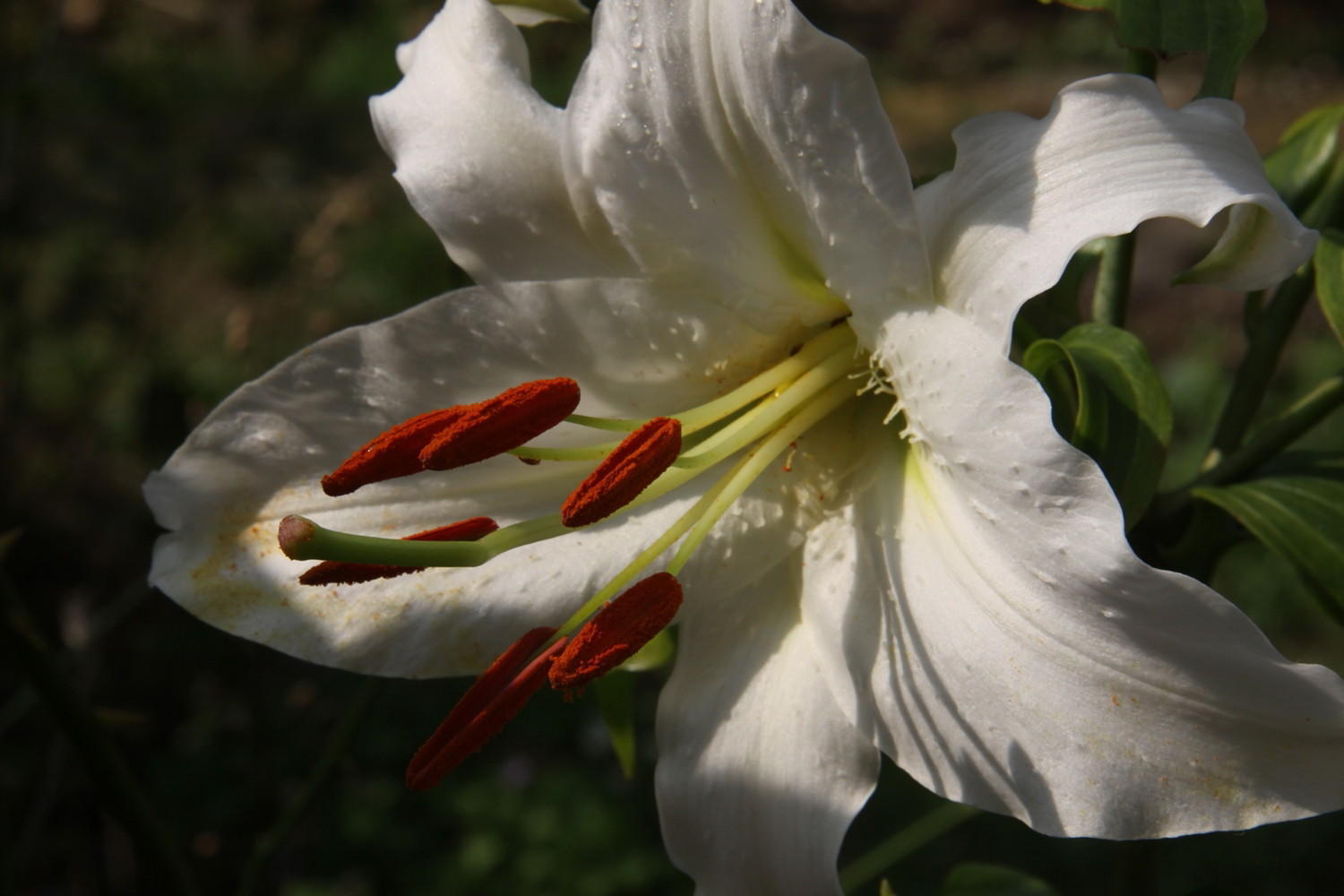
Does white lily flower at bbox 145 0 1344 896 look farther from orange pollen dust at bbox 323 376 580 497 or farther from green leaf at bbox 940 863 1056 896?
green leaf at bbox 940 863 1056 896

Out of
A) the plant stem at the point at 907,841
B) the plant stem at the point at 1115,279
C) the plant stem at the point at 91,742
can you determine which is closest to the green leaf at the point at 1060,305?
the plant stem at the point at 1115,279

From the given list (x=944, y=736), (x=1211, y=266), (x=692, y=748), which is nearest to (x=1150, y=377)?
(x=1211, y=266)

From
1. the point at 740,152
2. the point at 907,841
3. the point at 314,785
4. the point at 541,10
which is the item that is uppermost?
the point at 541,10

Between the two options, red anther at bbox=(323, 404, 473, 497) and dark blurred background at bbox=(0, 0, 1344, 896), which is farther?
dark blurred background at bbox=(0, 0, 1344, 896)

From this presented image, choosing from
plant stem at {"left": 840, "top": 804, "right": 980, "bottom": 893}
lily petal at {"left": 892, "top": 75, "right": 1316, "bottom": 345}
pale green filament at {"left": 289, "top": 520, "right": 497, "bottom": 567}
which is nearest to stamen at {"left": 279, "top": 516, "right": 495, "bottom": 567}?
pale green filament at {"left": 289, "top": 520, "right": 497, "bottom": 567}

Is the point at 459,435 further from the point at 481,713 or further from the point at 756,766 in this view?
the point at 756,766

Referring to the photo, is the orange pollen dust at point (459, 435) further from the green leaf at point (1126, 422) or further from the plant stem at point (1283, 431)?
the plant stem at point (1283, 431)

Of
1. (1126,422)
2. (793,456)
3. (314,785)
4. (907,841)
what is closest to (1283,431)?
(1126,422)
